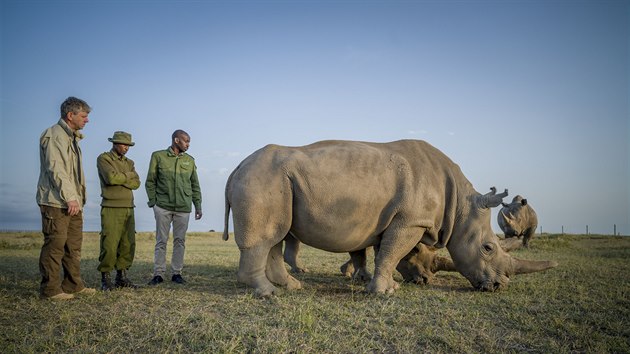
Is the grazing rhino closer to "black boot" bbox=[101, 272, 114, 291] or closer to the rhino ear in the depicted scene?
the rhino ear

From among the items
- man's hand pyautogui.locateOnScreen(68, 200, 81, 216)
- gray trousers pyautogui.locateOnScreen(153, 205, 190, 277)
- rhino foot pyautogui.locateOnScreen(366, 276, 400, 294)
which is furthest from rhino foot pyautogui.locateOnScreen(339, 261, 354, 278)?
man's hand pyautogui.locateOnScreen(68, 200, 81, 216)

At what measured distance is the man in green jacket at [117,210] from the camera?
268 inches

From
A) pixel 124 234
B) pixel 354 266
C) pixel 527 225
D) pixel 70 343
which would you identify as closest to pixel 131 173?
pixel 124 234

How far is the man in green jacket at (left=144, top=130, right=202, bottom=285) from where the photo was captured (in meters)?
7.81

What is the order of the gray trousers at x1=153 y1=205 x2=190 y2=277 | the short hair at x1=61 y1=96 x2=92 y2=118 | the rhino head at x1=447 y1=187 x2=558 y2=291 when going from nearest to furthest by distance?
the short hair at x1=61 y1=96 x2=92 y2=118 → the rhino head at x1=447 y1=187 x2=558 y2=291 → the gray trousers at x1=153 y1=205 x2=190 y2=277

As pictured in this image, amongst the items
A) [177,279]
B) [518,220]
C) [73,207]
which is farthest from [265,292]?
[518,220]

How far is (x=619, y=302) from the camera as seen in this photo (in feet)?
20.0

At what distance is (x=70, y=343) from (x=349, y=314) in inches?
109

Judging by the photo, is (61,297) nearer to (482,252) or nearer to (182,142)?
(182,142)

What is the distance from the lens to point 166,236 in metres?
7.85

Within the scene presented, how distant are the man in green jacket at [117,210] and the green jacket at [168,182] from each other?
0.60m

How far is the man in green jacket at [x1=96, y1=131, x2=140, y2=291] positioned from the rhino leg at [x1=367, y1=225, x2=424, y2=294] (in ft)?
12.8

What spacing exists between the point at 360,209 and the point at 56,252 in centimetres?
428

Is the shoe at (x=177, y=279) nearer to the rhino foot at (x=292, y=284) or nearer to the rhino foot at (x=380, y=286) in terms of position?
the rhino foot at (x=292, y=284)
